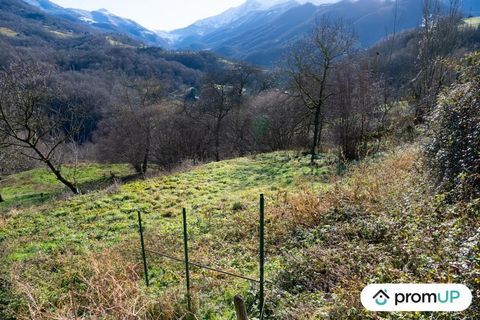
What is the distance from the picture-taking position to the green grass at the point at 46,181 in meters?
25.0

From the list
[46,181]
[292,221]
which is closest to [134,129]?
[46,181]

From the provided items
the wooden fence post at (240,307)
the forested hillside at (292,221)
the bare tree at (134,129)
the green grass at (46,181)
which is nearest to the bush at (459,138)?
the forested hillside at (292,221)

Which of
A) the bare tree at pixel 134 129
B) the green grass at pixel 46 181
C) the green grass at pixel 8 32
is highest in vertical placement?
the green grass at pixel 8 32

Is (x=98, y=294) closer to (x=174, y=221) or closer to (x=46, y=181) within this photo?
(x=174, y=221)

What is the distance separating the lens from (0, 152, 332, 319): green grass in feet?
→ 20.5

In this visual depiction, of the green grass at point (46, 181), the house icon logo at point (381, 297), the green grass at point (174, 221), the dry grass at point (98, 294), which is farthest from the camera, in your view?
the green grass at point (46, 181)

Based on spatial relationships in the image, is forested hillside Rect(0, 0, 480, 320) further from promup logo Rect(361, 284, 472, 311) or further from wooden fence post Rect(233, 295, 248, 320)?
wooden fence post Rect(233, 295, 248, 320)

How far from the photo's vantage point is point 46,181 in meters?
29.1

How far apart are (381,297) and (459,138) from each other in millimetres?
4396

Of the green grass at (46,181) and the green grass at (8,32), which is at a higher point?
the green grass at (8,32)

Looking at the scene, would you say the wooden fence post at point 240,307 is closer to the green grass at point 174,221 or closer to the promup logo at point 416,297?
the promup logo at point 416,297

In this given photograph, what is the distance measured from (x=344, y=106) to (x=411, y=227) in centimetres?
994

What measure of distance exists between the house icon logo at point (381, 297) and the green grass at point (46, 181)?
24.1 meters

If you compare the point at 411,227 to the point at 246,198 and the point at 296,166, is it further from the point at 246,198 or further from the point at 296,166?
the point at 296,166
